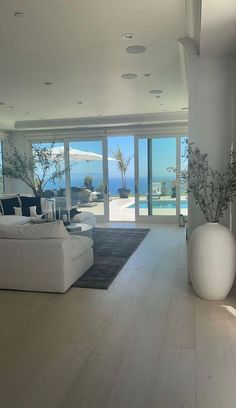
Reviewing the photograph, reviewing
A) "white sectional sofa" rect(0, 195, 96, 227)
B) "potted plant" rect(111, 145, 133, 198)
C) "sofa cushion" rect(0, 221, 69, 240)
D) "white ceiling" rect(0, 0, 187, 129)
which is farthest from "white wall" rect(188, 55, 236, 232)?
"potted plant" rect(111, 145, 133, 198)

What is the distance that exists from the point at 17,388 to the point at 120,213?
329 inches

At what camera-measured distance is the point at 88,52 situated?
13.3ft

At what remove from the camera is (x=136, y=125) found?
361 inches

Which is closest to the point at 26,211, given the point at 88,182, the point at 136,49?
the point at 88,182

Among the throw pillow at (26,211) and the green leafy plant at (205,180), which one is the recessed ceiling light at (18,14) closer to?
the green leafy plant at (205,180)

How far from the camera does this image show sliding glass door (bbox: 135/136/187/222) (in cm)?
905

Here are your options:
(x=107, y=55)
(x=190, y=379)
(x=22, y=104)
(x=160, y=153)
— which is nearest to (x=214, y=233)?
(x=190, y=379)

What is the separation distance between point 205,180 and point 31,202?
5205mm

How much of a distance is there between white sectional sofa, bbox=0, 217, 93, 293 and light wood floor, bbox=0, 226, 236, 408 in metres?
0.15

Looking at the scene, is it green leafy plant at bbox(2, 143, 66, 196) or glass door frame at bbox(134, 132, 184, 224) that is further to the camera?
green leafy plant at bbox(2, 143, 66, 196)

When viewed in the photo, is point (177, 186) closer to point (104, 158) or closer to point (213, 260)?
point (104, 158)

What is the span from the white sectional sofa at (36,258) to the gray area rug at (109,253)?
39 cm

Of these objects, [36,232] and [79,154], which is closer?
[36,232]

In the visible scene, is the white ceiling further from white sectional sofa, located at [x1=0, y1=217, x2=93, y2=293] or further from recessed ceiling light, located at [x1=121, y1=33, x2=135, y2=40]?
white sectional sofa, located at [x1=0, y1=217, x2=93, y2=293]
